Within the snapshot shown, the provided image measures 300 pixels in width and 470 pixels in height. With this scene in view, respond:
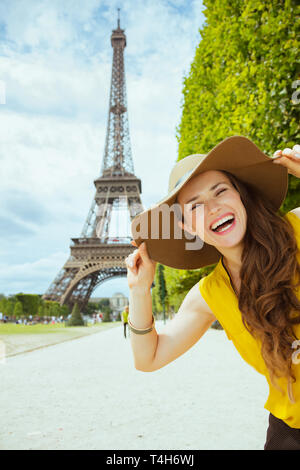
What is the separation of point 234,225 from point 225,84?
6235mm

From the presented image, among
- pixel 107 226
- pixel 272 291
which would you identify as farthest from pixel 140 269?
pixel 107 226

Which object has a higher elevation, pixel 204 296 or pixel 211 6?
pixel 211 6

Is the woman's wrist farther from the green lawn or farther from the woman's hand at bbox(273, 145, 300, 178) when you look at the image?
the green lawn

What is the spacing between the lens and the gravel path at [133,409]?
11.1 ft

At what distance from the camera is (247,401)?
4738 millimetres

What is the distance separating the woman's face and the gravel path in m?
2.40

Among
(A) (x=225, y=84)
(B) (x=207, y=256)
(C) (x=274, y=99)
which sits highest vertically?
(A) (x=225, y=84)

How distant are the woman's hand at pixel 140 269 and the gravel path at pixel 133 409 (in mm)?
2252

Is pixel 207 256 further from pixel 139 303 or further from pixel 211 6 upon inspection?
pixel 211 6

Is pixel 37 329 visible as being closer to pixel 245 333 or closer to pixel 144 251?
pixel 144 251

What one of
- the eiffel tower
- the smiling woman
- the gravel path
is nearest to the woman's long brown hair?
the smiling woman

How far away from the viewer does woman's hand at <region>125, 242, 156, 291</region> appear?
5.02 ft

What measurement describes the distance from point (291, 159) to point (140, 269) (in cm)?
72
